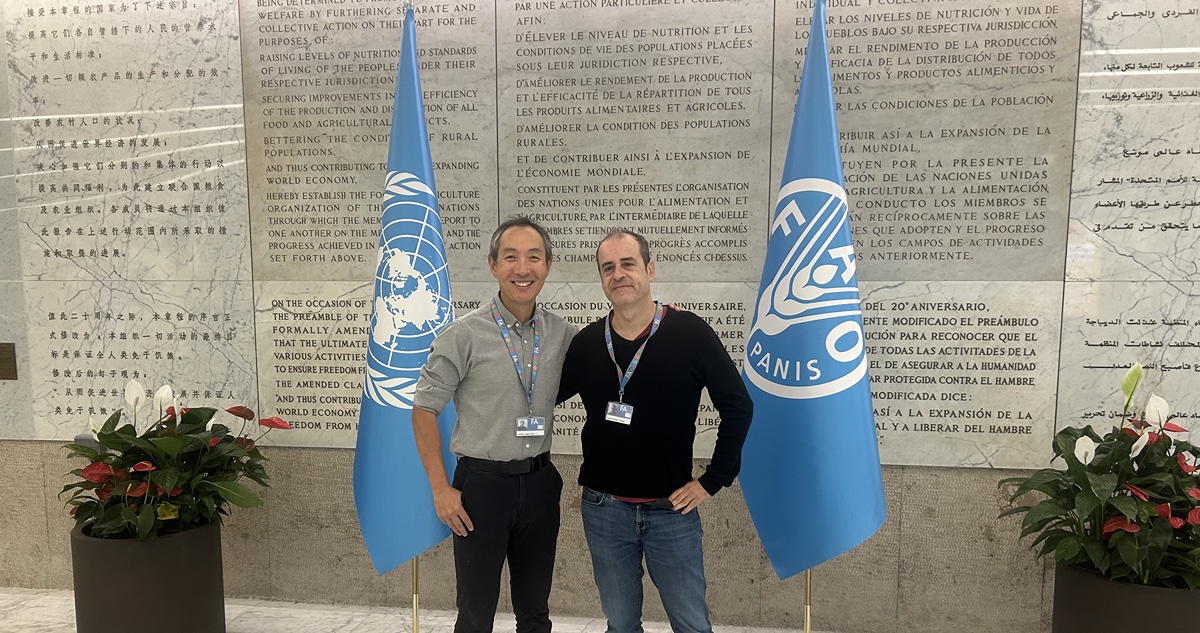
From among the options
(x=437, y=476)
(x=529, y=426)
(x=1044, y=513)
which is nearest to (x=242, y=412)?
(x=437, y=476)

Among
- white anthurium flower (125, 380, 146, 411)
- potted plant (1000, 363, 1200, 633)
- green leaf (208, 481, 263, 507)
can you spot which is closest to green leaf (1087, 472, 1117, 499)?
potted plant (1000, 363, 1200, 633)

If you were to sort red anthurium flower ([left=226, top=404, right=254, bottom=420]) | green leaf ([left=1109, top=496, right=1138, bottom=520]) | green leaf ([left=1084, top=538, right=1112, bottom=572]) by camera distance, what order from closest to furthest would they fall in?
green leaf ([left=1109, top=496, right=1138, bottom=520]) < green leaf ([left=1084, top=538, right=1112, bottom=572]) < red anthurium flower ([left=226, top=404, right=254, bottom=420])

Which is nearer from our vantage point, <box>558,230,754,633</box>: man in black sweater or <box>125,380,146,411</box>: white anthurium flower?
<box>558,230,754,633</box>: man in black sweater

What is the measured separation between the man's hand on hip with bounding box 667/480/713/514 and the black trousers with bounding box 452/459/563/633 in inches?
14.8

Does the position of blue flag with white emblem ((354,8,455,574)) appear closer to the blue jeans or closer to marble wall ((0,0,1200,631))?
marble wall ((0,0,1200,631))

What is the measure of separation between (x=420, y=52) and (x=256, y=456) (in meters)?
1.85

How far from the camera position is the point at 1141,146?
8.82 ft

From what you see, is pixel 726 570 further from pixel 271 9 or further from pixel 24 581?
pixel 24 581

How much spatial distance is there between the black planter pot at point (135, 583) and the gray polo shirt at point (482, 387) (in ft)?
4.62

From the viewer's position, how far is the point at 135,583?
2592 mm

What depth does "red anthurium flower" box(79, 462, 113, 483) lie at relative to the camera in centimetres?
258

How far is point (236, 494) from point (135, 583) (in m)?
0.47

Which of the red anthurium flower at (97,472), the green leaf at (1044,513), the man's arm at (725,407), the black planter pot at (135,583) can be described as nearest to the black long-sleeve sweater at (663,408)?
the man's arm at (725,407)

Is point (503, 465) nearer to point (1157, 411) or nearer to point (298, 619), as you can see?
point (298, 619)
